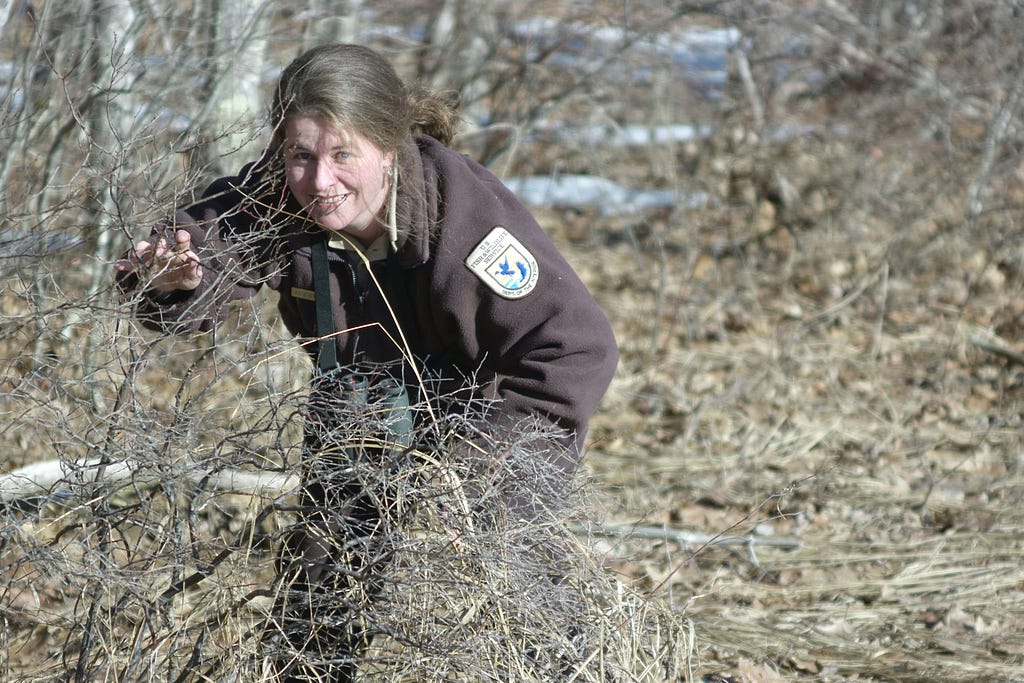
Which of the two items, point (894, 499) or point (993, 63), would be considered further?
point (993, 63)

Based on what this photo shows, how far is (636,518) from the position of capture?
461 centimetres

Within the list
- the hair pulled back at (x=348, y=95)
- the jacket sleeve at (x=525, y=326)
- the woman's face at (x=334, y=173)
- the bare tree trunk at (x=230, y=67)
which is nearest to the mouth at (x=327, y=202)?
the woman's face at (x=334, y=173)

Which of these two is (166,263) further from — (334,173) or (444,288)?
(444,288)

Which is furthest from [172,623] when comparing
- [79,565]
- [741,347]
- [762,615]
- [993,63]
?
[993,63]

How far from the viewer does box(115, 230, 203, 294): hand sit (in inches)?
101

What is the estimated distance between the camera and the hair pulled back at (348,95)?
263 cm

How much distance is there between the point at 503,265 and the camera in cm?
274

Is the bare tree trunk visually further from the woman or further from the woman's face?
the woman's face

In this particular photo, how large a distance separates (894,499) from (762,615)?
47.6 inches

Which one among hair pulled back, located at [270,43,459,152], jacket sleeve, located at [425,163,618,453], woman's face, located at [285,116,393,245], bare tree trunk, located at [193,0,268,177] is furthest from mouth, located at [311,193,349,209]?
bare tree trunk, located at [193,0,268,177]

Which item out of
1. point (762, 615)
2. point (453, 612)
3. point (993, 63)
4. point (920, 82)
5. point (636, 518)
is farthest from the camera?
point (920, 82)

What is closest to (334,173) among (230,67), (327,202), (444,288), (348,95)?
(327,202)

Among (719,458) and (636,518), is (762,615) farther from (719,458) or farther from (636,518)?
(719,458)

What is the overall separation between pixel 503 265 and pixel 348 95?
57 cm
